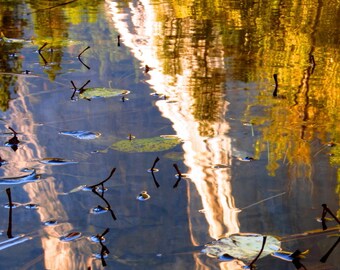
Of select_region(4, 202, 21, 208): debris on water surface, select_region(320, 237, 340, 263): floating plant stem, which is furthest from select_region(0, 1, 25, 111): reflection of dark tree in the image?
select_region(320, 237, 340, 263): floating plant stem

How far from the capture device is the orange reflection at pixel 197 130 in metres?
1.65

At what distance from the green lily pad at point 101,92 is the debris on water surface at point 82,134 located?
1.60 feet

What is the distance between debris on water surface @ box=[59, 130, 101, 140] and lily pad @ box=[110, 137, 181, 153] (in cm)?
12

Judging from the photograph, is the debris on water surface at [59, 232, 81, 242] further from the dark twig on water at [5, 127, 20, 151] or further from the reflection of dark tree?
the reflection of dark tree

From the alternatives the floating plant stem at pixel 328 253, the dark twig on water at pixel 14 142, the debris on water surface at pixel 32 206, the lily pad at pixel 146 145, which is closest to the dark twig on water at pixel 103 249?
the debris on water surface at pixel 32 206

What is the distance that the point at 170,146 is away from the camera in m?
2.14

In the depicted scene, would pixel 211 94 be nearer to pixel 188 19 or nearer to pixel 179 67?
pixel 179 67

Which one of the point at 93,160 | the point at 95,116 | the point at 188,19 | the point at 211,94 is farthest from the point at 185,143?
the point at 188,19

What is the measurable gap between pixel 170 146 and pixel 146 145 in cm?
8

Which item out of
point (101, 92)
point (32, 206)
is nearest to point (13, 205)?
point (32, 206)

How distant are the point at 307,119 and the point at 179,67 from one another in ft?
3.60

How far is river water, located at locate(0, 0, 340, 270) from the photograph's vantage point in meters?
1.51

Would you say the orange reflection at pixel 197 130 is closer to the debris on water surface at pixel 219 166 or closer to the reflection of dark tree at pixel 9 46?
the debris on water surface at pixel 219 166

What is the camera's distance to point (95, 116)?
252 cm
